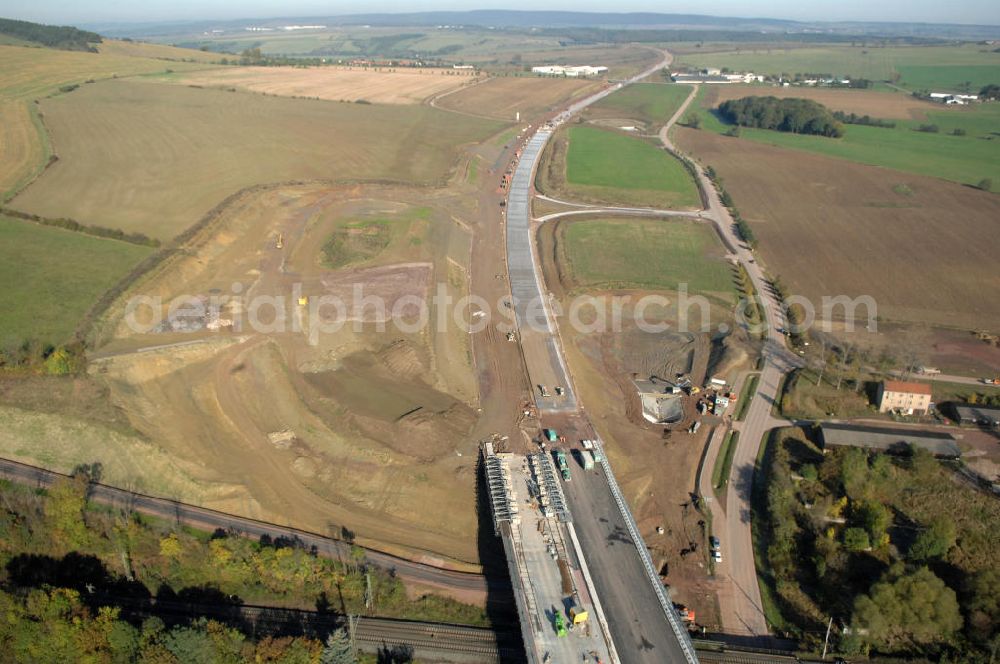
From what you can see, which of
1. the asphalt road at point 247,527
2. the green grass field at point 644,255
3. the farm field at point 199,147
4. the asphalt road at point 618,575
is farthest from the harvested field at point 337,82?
the asphalt road at point 618,575

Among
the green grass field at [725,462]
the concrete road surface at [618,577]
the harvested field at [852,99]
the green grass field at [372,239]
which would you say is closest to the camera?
the concrete road surface at [618,577]

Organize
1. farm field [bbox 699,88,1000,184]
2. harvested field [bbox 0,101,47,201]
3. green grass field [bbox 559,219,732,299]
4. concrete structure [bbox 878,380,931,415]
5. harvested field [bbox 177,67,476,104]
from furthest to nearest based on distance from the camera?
harvested field [bbox 177,67,476,104], farm field [bbox 699,88,1000,184], harvested field [bbox 0,101,47,201], green grass field [bbox 559,219,732,299], concrete structure [bbox 878,380,931,415]

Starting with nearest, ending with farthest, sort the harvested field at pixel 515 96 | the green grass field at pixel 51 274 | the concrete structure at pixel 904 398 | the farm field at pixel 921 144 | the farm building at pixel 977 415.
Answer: the farm building at pixel 977 415 < the concrete structure at pixel 904 398 < the green grass field at pixel 51 274 < the farm field at pixel 921 144 < the harvested field at pixel 515 96

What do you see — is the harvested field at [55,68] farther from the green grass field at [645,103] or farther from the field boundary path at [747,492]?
the field boundary path at [747,492]

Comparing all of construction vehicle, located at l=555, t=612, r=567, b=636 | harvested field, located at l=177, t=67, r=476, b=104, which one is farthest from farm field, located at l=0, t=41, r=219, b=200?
construction vehicle, located at l=555, t=612, r=567, b=636

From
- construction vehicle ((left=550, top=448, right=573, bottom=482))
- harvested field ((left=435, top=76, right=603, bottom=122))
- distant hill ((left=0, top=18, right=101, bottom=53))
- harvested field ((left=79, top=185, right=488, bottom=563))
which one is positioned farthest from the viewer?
distant hill ((left=0, top=18, right=101, bottom=53))

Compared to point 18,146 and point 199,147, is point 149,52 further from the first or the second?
point 199,147

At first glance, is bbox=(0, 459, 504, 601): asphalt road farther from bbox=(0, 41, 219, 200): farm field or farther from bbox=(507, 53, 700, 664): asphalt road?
bbox=(0, 41, 219, 200): farm field
